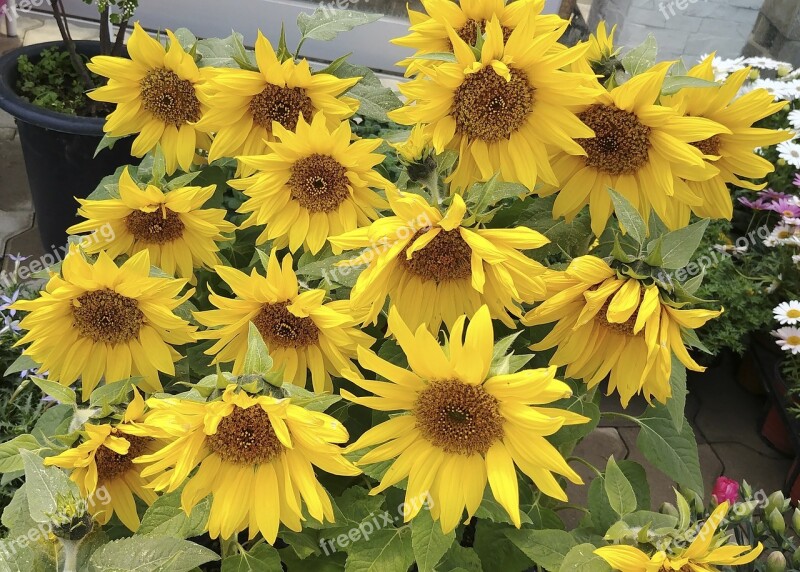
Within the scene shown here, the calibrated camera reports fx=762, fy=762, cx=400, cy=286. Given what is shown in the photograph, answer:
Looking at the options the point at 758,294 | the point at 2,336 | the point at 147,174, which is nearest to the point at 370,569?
the point at 147,174

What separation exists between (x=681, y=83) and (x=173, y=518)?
78 cm

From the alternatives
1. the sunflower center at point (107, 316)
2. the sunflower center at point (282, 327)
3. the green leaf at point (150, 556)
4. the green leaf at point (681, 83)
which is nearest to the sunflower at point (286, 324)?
the sunflower center at point (282, 327)

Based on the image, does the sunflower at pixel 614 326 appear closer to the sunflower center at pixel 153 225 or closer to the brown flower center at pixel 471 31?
the brown flower center at pixel 471 31

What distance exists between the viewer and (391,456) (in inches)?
32.4

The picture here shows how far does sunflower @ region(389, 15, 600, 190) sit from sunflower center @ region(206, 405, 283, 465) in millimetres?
355

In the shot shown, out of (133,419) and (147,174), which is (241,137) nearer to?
(147,174)

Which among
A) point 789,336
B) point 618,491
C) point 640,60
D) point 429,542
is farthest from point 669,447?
point 789,336

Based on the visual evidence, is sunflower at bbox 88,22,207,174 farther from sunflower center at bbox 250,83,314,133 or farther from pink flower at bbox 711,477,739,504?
pink flower at bbox 711,477,739,504

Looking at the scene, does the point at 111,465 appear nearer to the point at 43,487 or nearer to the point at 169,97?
the point at 43,487

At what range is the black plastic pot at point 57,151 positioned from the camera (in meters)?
2.11

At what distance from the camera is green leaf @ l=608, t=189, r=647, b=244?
0.84 m

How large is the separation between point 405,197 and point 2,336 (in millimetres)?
1418

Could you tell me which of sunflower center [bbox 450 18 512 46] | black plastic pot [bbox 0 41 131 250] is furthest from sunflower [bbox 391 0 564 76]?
black plastic pot [bbox 0 41 131 250]

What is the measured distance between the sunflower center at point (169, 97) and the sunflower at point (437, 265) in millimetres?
412
